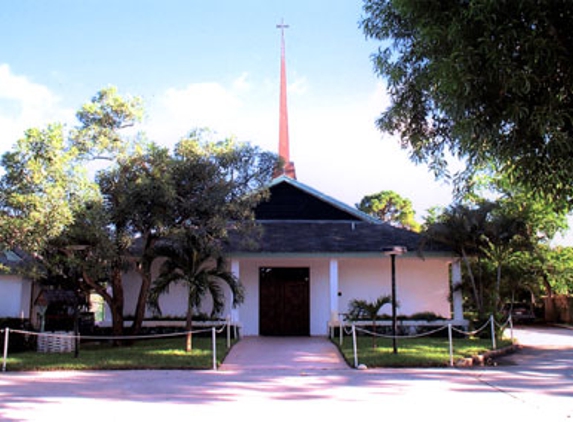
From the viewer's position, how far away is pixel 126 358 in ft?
43.0

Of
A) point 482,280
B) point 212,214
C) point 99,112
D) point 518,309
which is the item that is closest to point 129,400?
point 212,214

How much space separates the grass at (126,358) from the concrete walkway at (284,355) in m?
0.48

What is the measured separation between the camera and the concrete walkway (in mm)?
12666

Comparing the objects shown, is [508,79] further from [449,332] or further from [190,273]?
[190,273]

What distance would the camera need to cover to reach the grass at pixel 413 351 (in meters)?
12.4

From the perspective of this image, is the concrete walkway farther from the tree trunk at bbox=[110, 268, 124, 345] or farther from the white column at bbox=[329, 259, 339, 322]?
the tree trunk at bbox=[110, 268, 124, 345]

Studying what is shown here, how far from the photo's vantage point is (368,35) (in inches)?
343

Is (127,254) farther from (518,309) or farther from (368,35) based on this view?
(518,309)

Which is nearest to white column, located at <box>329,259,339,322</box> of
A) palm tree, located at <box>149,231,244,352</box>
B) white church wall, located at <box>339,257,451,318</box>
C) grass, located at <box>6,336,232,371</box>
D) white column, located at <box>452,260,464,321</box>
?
white church wall, located at <box>339,257,451,318</box>

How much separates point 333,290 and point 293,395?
30.5 ft

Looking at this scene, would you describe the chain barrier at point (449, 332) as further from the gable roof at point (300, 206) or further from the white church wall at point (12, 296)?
the white church wall at point (12, 296)

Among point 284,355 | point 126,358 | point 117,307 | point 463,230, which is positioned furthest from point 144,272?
point 463,230

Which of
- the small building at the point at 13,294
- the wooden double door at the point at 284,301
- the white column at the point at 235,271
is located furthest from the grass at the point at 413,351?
the small building at the point at 13,294

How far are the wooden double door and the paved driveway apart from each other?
742 centimetres
